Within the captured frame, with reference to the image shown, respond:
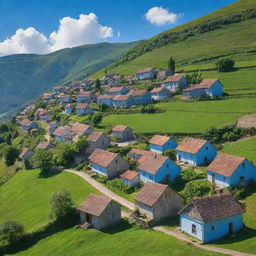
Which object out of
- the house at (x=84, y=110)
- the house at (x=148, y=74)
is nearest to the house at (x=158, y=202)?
the house at (x=84, y=110)

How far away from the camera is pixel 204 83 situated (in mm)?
109062

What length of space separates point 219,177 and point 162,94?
229ft

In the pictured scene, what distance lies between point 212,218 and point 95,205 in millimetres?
18786

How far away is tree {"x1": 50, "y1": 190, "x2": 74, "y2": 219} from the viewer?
50897mm

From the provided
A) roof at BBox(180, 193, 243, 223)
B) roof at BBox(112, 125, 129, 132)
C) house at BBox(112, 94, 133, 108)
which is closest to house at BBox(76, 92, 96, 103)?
house at BBox(112, 94, 133, 108)

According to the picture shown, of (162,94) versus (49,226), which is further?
(162,94)

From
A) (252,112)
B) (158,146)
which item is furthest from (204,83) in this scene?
(158,146)

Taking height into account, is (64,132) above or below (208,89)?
below

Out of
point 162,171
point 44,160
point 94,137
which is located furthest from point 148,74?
point 162,171

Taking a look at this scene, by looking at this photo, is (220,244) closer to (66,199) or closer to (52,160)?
(66,199)

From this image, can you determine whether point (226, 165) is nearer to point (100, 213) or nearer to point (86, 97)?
point (100, 213)

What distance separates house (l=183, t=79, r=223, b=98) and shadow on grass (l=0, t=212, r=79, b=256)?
69.8m

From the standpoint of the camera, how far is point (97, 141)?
90875 mm

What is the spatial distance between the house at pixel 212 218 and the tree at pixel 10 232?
2596 cm
